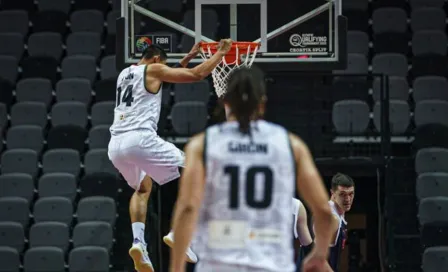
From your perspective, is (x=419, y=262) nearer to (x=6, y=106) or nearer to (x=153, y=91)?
(x=153, y=91)

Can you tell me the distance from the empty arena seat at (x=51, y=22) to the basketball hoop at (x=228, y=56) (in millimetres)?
8402

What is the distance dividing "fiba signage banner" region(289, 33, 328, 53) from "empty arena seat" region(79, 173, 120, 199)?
4859mm

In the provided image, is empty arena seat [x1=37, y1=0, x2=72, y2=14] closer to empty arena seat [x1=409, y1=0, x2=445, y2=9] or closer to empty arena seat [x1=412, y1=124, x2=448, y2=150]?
empty arena seat [x1=409, y1=0, x2=445, y2=9]

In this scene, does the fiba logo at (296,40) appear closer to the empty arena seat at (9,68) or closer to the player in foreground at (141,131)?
the player in foreground at (141,131)

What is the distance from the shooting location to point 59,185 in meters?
15.5

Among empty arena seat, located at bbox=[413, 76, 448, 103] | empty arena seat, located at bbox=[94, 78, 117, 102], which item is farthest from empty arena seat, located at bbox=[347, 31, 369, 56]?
empty arena seat, located at bbox=[94, 78, 117, 102]

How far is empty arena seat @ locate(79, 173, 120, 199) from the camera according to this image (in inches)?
603

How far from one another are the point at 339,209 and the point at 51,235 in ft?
20.9

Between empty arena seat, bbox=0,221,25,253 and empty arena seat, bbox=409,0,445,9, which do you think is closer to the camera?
empty arena seat, bbox=0,221,25,253

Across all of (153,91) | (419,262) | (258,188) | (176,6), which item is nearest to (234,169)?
(258,188)

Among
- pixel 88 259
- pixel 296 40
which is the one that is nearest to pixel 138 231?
pixel 296 40

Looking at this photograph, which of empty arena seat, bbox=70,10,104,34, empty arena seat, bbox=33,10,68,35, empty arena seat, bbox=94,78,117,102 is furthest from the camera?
empty arena seat, bbox=33,10,68,35

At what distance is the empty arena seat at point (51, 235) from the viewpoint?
14789 mm

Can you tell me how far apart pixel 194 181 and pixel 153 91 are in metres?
4.56
